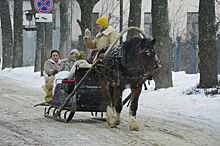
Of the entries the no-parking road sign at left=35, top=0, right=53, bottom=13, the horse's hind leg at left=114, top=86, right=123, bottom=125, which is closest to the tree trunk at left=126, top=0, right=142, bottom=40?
the no-parking road sign at left=35, top=0, right=53, bottom=13

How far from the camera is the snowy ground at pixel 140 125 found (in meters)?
7.88

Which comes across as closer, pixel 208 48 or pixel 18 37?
pixel 208 48

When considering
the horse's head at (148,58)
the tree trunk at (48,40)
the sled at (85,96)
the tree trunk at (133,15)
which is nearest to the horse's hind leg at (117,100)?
the sled at (85,96)

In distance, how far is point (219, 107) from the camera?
12.3 m

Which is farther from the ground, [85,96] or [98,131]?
[85,96]

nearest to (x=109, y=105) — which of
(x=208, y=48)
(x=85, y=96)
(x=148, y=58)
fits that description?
(x=85, y=96)

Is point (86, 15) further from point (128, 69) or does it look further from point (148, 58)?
point (148, 58)

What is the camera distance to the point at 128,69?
9070 mm

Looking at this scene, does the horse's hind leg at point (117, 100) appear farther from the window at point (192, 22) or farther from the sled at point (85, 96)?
the window at point (192, 22)

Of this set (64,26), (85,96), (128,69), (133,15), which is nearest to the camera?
(128,69)

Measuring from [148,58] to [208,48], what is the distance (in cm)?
605

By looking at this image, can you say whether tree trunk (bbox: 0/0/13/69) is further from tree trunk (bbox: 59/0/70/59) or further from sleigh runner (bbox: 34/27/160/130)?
sleigh runner (bbox: 34/27/160/130)

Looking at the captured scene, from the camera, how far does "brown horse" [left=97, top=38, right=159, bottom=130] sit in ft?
29.3

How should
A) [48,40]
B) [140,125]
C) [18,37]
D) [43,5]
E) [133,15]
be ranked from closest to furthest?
1. [140,125]
2. [43,5]
3. [133,15]
4. [48,40]
5. [18,37]
